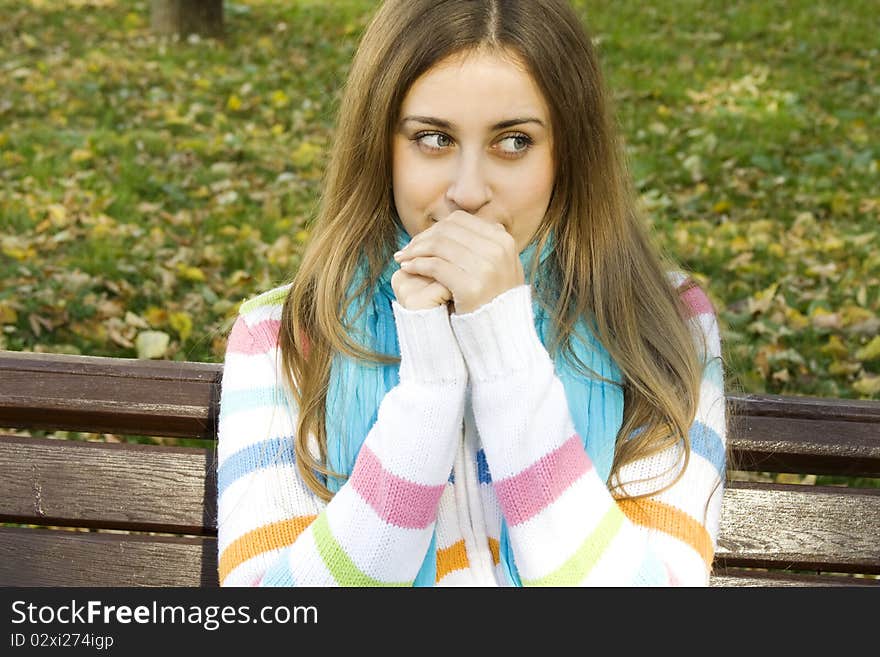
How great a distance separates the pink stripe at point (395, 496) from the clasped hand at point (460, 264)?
10.0 inches

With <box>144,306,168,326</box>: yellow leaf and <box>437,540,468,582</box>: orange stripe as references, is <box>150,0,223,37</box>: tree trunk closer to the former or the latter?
<box>144,306,168,326</box>: yellow leaf

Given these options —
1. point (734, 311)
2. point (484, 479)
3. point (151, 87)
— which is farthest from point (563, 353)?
point (151, 87)

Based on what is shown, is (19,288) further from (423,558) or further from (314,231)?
(423,558)

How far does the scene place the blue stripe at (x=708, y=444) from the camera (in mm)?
1815

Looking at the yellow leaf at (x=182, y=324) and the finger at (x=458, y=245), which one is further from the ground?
the finger at (x=458, y=245)

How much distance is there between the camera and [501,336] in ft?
5.29

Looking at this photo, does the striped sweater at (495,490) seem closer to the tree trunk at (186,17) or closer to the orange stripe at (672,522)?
the orange stripe at (672,522)

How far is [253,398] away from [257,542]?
0.80ft

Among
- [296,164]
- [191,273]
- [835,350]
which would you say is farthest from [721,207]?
[191,273]

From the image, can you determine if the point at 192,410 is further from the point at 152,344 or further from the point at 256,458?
the point at 152,344

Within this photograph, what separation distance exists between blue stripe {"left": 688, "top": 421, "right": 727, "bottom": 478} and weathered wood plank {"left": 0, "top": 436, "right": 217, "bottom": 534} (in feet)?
2.96

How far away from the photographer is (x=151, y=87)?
7.14 m

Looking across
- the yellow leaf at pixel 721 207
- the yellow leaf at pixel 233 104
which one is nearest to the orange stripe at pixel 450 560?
the yellow leaf at pixel 721 207
